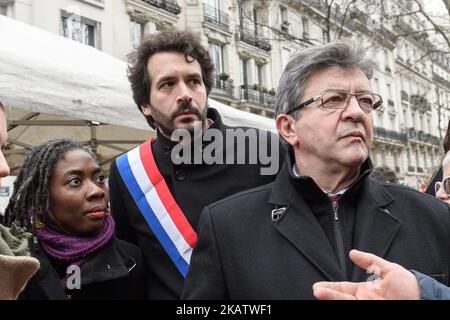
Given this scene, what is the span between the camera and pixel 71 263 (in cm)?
219

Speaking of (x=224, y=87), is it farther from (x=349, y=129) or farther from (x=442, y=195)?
(x=349, y=129)

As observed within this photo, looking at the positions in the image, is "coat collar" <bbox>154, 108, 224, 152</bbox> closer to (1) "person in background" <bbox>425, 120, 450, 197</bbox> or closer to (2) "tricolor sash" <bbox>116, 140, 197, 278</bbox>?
(2) "tricolor sash" <bbox>116, 140, 197, 278</bbox>

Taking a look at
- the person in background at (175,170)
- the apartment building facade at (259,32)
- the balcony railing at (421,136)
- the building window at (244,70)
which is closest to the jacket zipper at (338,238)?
the person in background at (175,170)

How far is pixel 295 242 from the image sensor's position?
1775 mm

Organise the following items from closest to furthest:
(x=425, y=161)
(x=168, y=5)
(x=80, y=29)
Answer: (x=80, y=29) → (x=168, y=5) → (x=425, y=161)

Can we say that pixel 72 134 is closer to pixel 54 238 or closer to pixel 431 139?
pixel 54 238

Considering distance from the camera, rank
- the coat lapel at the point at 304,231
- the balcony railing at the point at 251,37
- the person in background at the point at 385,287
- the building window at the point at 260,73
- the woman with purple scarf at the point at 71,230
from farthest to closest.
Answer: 1. the building window at the point at 260,73
2. the balcony railing at the point at 251,37
3. the woman with purple scarf at the point at 71,230
4. the coat lapel at the point at 304,231
5. the person in background at the point at 385,287

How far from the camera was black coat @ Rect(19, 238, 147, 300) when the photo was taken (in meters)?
2.04

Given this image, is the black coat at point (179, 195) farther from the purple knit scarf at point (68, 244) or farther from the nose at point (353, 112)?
the nose at point (353, 112)

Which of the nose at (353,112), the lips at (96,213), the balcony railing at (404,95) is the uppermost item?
the balcony railing at (404,95)

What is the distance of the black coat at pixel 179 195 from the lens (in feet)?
7.61

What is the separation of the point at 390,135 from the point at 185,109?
130ft

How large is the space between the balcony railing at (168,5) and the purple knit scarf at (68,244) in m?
18.1

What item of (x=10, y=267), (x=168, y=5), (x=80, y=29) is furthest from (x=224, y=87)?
(x=10, y=267)
